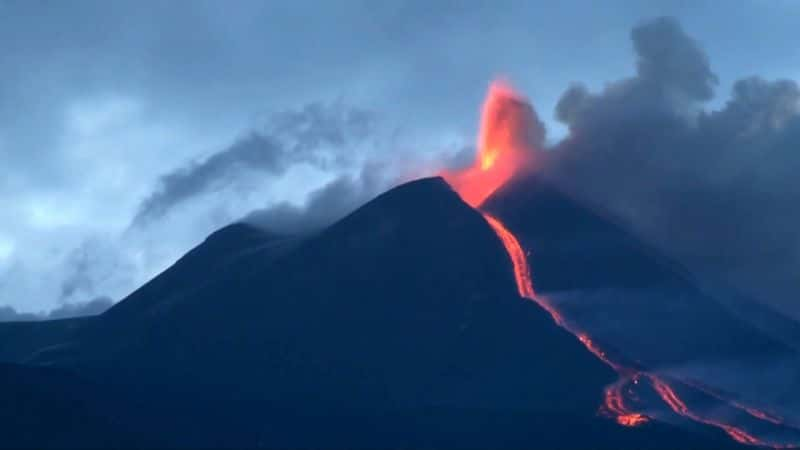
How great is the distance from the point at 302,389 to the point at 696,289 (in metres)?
36.3

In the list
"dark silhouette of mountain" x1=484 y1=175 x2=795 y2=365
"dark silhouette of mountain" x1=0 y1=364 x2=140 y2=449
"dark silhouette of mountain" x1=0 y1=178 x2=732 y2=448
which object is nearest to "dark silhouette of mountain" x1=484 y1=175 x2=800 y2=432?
"dark silhouette of mountain" x1=484 y1=175 x2=795 y2=365

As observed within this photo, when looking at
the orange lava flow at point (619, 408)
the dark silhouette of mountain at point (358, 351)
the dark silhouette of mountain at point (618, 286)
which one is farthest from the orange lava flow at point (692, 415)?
the dark silhouette of mountain at point (618, 286)

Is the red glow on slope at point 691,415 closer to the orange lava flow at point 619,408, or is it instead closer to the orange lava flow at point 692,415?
the orange lava flow at point 692,415

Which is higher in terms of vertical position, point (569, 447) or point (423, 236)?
point (423, 236)

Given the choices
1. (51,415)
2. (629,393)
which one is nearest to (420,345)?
(629,393)

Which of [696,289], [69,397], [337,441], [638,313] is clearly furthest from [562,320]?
[69,397]

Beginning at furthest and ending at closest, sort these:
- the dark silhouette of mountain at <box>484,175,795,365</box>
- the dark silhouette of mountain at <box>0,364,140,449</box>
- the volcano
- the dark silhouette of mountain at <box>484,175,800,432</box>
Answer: the dark silhouette of mountain at <box>484,175,795,365</box>, the dark silhouette of mountain at <box>484,175,800,432</box>, the volcano, the dark silhouette of mountain at <box>0,364,140,449</box>

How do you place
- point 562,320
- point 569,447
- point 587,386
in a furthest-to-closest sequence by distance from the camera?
point 562,320 < point 587,386 < point 569,447

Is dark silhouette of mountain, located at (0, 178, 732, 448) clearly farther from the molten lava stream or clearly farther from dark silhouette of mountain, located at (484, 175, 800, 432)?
dark silhouette of mountain, located at (484, 175, 800, 432)

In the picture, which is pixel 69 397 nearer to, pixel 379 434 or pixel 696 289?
pixel 379 434

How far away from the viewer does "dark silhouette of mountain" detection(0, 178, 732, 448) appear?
93875mm

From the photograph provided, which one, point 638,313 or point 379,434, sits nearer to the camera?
point 379,434

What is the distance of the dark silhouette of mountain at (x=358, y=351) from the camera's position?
308 feet

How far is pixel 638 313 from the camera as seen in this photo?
113688 mm
